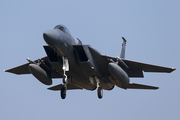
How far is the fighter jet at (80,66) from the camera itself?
13188 millimetres

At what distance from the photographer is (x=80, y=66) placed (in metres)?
14.0

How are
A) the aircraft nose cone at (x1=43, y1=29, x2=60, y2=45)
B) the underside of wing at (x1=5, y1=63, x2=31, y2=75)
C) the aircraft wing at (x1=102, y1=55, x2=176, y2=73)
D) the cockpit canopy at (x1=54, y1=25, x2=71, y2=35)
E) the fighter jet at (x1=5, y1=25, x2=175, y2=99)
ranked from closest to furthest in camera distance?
the aircraft nose cone at (x1=43, y1=29, x2=60, y2=45) → the fighter jet at (x1=5, y1=25, x2=175, y2=99) → the cockpit canopy at (x1=54, y1=25, x2=71, y2=35) → the aircraft wing at (x1=102, y1=55, x2=176, y2=73) → the underside of wing at (x1=5, y1=63, x2=31, y2=75)

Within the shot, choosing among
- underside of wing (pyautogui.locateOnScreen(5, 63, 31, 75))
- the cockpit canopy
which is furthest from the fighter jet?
underside of wing (pyautogui.locateOnScreen(5, 63, 31, 75))

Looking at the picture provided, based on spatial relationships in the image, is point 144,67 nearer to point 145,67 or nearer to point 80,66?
point 145,67

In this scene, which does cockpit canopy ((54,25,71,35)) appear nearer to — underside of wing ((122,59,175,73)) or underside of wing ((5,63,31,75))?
underside of wing ((122,59,175,73))

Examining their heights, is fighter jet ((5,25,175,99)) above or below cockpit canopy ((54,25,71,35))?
below

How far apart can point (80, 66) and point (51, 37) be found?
97.1 inches

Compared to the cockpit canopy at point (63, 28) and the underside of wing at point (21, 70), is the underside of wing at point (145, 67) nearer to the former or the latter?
the cockpit canopy at point (63, 28)

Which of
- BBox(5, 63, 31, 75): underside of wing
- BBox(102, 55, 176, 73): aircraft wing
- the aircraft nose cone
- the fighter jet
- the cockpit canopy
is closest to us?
the aircraft nose cone

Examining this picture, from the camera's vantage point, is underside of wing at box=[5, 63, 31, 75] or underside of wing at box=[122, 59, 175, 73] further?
underside of wing at box=[5, 63, 31, 75]

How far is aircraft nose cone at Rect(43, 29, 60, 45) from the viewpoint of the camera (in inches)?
483

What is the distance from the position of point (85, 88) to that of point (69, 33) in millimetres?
4355

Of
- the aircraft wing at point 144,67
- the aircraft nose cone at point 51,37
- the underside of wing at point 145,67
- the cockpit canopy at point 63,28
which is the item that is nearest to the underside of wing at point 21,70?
the cockpit canopy at point 63,28

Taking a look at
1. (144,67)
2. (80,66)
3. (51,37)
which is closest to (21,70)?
(80,66)
